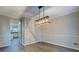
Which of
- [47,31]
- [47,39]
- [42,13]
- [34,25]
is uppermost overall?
[42,13]

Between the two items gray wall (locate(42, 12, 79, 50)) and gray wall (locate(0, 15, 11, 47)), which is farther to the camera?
gray wall (locate(42, 12, 79, 50))

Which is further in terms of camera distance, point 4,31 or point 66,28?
point 66,28

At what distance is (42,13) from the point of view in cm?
230

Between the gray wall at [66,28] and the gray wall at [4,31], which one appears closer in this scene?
the gray wall at [4,31]
